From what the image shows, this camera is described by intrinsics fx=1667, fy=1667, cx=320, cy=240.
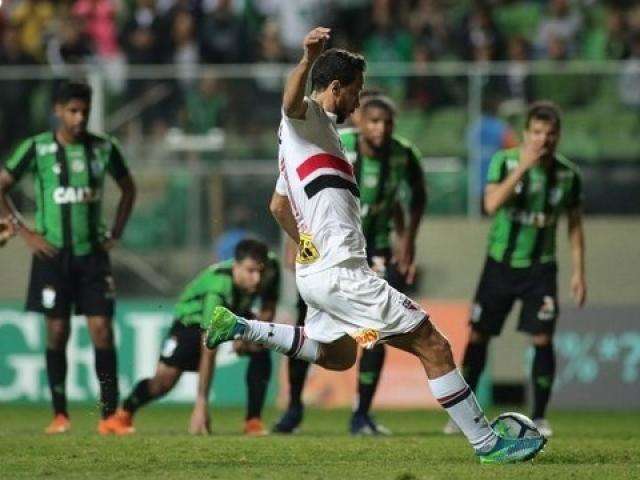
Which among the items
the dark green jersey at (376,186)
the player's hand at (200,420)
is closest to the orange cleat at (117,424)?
the player's hand at (200,420)

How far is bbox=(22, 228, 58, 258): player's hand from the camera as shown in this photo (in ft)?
40.1

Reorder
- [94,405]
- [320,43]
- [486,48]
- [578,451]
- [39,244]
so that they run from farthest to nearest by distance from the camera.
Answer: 1. [486,48]
2. [94,405]
3. [39,244]
4. [578,451]
5. [320,43]

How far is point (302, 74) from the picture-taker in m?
8.59

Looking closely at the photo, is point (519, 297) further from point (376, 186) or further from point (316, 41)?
point (316, 41)

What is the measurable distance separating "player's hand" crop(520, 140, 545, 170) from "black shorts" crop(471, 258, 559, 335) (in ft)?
2.70

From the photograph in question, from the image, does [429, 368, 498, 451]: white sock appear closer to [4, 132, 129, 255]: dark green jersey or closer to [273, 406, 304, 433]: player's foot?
[273, 406, 304, 433]: player's foot

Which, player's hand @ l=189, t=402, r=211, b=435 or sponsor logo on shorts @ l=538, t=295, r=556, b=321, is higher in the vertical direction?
sponsor logo on shorts @ l=538, t=295, r=556, b=321

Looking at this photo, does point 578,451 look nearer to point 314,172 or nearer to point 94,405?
point 314,172

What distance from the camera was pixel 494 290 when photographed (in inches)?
494

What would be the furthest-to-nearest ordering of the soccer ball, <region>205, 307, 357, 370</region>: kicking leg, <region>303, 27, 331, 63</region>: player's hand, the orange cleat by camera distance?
1. the orange cleat
2. <region>205, 307, 357, 370</region>: kicking leg
3. the soccer ball
4. <region>303, 27, 331, 63</region>: player's hand

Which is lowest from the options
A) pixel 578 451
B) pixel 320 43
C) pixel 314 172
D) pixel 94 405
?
pixel 94 405

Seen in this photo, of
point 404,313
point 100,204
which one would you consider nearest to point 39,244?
point 100,204

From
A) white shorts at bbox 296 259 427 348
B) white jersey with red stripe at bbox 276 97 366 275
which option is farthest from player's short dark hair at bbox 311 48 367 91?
white shorts at bbox 296 259 427 348

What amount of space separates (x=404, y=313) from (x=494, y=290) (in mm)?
3803
